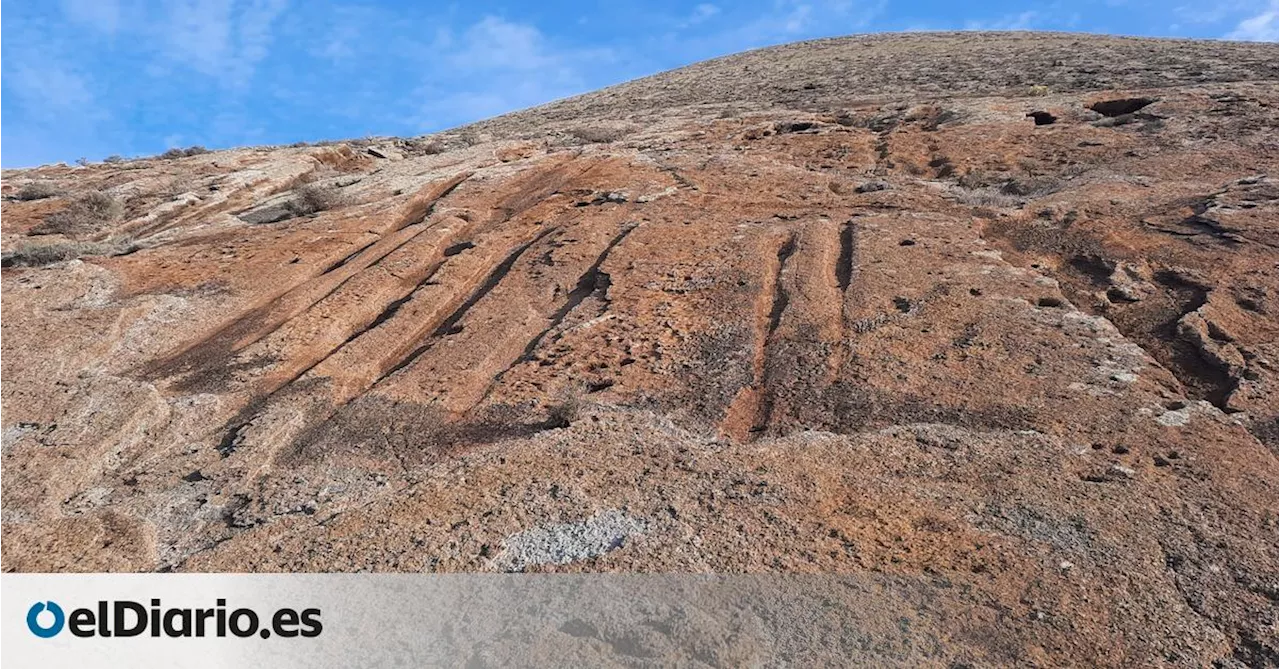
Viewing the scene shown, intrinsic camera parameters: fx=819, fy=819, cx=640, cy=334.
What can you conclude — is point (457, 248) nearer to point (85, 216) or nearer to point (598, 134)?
point (598, 134)

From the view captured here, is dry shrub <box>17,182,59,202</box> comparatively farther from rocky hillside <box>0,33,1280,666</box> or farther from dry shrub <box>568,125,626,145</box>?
dry shrub <box>568,125,626,145</box>

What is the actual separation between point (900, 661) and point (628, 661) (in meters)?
1.30

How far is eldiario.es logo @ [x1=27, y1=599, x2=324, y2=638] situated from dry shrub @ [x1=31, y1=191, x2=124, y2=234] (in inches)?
489

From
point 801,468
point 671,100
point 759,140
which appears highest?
point 671,100

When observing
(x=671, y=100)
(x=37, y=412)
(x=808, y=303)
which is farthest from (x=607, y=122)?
(x=37, y=412)

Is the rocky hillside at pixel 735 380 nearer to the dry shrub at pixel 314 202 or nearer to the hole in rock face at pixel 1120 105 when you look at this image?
the dry shrub at pixel 314 202

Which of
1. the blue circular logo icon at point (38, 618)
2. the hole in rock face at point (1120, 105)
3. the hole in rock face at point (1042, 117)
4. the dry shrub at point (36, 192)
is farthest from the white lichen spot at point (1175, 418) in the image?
the dry shrub at point (36, 192)

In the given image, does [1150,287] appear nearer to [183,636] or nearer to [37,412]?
[183,636]

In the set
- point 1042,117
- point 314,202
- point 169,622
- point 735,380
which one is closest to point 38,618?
point 169,622

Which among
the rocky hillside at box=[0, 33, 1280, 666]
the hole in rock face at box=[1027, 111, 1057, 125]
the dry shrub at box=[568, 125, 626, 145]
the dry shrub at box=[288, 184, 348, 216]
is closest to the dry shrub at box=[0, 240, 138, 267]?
the rocky hillside at box=[0, 33, 1280, 666]

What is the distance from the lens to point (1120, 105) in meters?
15.6

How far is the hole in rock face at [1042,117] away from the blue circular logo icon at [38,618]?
15.8 m

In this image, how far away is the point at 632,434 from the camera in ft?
20.6

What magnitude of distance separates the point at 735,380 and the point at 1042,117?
11.4 meters
